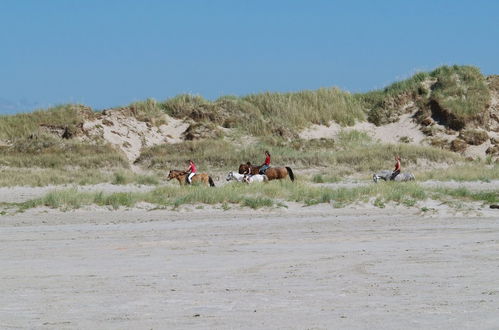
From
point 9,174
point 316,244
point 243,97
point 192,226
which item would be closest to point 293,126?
point 243,97

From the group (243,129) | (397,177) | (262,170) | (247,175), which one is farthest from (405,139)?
(247,175)

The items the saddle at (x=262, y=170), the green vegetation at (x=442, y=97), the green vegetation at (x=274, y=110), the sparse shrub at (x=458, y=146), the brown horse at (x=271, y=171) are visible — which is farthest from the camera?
the green vegetation at (x=442, y=97)

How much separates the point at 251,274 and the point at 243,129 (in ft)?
100

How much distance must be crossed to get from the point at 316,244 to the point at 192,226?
3.63 metres

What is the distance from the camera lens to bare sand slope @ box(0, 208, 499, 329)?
7570mm

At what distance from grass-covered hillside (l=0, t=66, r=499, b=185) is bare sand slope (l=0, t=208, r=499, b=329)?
14.0m

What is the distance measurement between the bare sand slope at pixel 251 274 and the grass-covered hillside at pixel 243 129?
14.0 metres

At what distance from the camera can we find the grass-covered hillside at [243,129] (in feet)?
112

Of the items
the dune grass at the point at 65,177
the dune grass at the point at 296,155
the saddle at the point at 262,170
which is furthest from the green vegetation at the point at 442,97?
the saddle at the point at 262,170

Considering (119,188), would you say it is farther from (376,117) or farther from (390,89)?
(390,89)

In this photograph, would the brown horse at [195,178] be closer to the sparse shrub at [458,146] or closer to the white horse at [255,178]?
the white horse at [255,178]

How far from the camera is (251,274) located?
10.1 meters

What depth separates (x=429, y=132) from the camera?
1661 inches

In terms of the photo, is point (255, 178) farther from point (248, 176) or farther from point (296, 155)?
point (296, 155)
